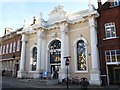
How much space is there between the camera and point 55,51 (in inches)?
923

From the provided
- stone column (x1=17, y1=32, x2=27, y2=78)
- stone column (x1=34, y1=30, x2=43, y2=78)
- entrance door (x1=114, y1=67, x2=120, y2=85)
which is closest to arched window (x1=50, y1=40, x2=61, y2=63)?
stone column (x1=34, y1=30, x2=43, y2=78)

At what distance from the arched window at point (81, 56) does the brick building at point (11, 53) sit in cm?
1247

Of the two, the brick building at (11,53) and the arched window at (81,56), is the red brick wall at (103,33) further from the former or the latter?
the brick building at (11,53)

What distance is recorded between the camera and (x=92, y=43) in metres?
19.0

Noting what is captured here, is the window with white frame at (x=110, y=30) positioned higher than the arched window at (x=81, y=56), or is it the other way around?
the window with white frame at (x=110, y=30)

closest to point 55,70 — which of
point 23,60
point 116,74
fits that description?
point 23,60

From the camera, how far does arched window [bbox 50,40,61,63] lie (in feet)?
75.7

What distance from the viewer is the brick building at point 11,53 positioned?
94.7ft

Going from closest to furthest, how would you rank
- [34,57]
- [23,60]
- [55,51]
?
[55,51] < [34,57] < [23,60]

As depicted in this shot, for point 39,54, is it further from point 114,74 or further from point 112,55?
point 114,74

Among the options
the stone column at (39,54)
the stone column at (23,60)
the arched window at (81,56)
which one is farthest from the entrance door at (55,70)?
the stone column at (23,60)

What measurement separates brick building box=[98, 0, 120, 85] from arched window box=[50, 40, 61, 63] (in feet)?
22.1

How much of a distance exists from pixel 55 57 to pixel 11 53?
11.9 m

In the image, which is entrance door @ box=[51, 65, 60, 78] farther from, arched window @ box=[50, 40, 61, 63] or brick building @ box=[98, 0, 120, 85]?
brick building @ box=[98, 0, 120, 85]
